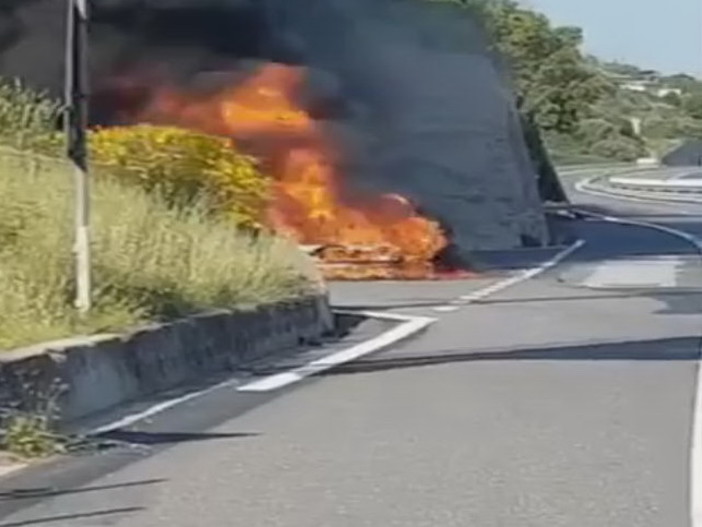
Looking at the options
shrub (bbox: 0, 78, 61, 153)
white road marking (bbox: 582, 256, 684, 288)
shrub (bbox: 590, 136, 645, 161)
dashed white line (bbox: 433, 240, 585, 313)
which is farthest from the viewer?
shrub (bbox: 590, 136, 645, 161)

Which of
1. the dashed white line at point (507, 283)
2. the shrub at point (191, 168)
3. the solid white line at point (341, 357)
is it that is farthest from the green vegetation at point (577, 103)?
the solid white line at point (341, 357)

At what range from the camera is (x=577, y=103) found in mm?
127125

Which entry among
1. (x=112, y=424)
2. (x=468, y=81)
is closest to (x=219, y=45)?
(x=468, y=81)

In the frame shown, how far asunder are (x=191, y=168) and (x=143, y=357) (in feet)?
36.2

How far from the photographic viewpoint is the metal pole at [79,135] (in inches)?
582

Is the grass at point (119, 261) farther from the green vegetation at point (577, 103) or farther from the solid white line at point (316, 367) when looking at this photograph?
the green vegetation at point (577, 103)

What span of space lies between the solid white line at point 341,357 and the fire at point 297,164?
11685mm

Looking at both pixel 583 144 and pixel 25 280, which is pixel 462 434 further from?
pixel 583 144

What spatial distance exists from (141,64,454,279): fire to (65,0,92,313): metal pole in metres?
19.5

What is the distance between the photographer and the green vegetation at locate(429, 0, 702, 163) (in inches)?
4375

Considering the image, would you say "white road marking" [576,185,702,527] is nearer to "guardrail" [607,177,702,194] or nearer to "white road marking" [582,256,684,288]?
"white road marking" [582,256,684,288]

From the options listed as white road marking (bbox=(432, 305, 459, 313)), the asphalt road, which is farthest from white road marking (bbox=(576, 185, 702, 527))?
white road marking (bbox=(432, 305, 459, 313))

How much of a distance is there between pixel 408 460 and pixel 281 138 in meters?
26.0

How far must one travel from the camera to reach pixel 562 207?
6594 centimetres
